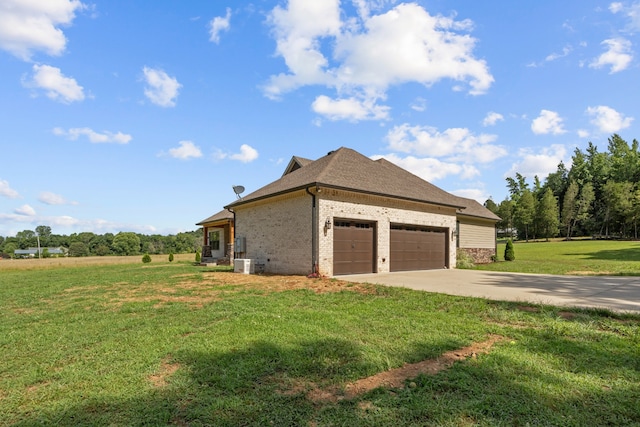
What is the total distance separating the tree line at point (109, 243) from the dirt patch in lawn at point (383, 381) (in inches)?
2485

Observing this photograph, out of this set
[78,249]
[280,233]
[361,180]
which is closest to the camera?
[361,180]

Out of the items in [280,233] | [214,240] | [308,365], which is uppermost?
[280,233]

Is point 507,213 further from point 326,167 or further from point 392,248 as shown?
point 326,167

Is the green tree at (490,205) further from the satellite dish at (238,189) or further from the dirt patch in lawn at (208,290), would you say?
the dirt patch in lawn at (208,290)

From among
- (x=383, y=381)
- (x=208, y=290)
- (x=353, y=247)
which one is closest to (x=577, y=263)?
(x=353, y=247)

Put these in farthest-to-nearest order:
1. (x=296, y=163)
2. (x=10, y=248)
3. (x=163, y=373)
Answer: (x=10, y=248)
(x=296, y=163)
(x=163, y=373)

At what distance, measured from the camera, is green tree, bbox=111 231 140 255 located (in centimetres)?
7181

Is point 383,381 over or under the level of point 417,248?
under

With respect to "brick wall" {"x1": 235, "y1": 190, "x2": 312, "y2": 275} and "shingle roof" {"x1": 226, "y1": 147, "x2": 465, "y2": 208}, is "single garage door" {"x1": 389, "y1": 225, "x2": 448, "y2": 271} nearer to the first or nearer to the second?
"shingle roof" {"x1": 226, "y1": 147, "x2": 465, "y2": 208}

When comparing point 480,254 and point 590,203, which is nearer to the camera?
point 480,254

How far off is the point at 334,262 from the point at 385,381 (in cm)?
988

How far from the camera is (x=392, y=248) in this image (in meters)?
15.5

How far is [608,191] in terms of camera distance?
182 feet

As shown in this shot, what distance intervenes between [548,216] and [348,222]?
58.0 meters
